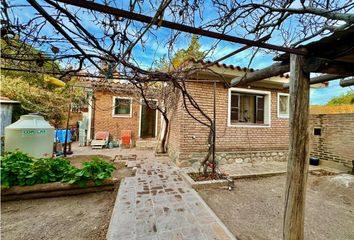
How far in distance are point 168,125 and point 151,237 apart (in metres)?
5.57

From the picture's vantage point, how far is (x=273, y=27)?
227 centimetres

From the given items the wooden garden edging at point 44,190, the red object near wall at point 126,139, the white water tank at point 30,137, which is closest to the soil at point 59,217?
the wooden garden edging at point 44,190

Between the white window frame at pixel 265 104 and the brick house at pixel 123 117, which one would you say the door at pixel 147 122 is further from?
the white window frame at pixel 265 104

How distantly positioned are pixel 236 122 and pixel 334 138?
3.65m

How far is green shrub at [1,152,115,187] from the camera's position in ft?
11.6

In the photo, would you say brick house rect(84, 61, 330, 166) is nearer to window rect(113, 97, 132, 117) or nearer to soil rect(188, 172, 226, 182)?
soil rect(188, 172, 226, 182)

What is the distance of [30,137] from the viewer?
5.61 meters

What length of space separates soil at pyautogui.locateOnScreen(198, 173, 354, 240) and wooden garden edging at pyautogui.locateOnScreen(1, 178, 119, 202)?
269 cm

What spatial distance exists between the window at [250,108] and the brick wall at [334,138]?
7.16 ft

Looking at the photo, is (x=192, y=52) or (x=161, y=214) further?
(x=192, y=52)

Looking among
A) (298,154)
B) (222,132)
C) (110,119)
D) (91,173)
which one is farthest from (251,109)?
(110,119)

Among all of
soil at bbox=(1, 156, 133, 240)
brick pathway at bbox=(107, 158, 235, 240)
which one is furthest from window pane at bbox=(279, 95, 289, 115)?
soil at bbox=(1, 156, 133, 240)

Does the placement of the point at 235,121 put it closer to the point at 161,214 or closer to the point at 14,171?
the point at 161,214

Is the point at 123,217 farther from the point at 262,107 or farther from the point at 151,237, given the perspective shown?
the point at 262,107
